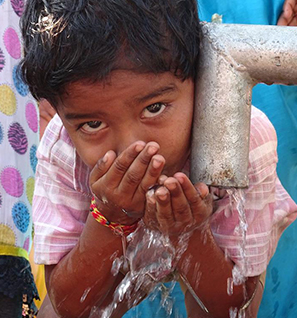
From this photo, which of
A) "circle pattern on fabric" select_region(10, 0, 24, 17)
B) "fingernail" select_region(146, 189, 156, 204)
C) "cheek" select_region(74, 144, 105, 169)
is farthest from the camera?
"circle pattern on fabric" select_region(10, 0, 24, 17)

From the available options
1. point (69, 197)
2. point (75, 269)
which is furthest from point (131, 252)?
point (69, 197)

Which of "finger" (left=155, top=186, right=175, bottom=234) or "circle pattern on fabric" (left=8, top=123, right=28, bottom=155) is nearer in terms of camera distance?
"finger" (left=155, top=186, right=175, bottom=234)

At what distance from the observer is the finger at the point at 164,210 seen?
53.3 inches

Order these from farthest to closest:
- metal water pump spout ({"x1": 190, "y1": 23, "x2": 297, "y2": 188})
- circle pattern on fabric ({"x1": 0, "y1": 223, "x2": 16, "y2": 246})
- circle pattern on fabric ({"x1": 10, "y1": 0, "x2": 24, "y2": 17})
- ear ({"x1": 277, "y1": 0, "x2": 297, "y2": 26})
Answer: ear ({"x1": 277, "y1": 0, "x2": 297, "y2": 26}) < circle pattern on fabric ({"x1": 10, "y1": 0, "x2": 24, "y2": 17}) < circle pattern on fabric ({"x1": 0, "y1": 223, "x2": 16, "y2": 246}) < metal water pump spout ({"x1": 190, "y1": 23, "x2": 297, "y2": 188})

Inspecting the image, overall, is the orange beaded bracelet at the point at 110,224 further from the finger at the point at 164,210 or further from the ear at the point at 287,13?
the ear at the point at 287,13

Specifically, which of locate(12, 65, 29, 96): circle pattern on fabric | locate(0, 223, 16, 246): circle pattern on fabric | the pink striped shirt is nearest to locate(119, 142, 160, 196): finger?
the pink striped shirt

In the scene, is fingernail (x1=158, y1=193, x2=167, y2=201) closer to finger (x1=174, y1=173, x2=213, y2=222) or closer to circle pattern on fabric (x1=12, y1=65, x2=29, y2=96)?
finger (x1=174, y1=173, x2=213, y2=222)

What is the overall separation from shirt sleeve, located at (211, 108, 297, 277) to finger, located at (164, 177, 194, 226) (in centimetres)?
42

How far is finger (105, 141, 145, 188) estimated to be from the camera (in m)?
1.35

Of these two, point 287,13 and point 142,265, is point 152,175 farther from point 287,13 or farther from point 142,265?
point 287,13

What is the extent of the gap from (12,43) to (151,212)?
1307 mm

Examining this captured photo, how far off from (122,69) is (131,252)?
0.61 meters

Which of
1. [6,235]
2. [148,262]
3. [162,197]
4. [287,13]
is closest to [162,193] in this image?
[162,197]

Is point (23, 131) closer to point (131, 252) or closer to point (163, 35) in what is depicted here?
point (131, 252)
